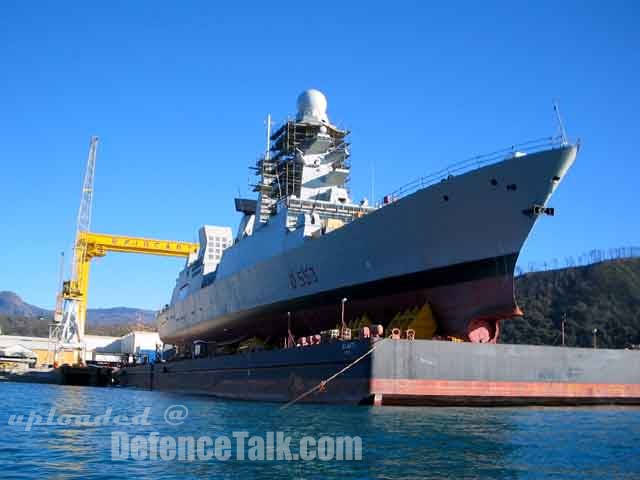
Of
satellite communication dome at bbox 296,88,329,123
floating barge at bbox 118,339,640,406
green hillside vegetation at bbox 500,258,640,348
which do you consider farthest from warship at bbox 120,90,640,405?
green hillside vegetation at bbox 500,258,640,348

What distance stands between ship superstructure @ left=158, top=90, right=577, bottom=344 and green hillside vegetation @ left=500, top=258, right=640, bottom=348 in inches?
2052

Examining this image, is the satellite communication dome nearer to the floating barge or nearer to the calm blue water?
the floating barge

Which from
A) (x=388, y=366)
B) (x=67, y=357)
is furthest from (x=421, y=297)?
(x=67, y=357)

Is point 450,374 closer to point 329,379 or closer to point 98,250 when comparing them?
point 329,379

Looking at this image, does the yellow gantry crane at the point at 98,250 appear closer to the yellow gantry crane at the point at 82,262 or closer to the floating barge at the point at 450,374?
the yellow gantry crane at the point at 82,262

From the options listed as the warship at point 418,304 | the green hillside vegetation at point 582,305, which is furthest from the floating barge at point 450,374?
the green hillside vegetation at point 582,305

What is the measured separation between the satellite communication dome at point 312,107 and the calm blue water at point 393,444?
59.0 ft

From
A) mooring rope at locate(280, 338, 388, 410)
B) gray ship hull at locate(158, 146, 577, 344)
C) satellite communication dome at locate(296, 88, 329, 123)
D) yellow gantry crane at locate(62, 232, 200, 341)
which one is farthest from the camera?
yellow gantry crane at locate(62, 232, 200, 341)

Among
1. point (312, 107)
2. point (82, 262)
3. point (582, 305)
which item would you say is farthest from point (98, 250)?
point (582, 305)

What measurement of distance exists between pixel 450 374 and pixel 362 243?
19.0ft

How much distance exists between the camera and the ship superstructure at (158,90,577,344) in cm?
1989

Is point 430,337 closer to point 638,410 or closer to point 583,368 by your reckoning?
point 583,368

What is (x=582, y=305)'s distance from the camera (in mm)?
87688

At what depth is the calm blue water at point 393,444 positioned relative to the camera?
32.4 ft
